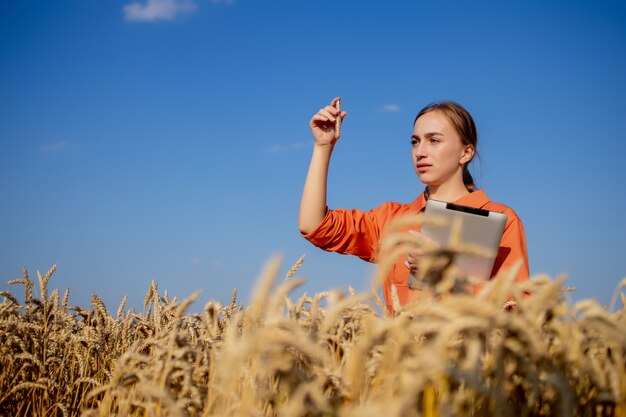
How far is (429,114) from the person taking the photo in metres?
4.44

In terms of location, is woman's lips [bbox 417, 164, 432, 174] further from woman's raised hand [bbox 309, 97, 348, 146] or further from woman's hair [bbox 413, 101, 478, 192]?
woman's raised hand [bbox 309, 97, 348, 146]

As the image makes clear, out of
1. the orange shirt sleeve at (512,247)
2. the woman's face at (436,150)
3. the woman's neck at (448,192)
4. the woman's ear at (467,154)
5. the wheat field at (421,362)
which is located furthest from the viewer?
the woman's ear at (467,154)

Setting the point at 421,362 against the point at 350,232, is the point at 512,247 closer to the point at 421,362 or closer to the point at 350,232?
the point at 350,232

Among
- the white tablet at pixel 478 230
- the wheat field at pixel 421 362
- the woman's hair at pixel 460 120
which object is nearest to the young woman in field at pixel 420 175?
the woman's hair at pixel 460 120

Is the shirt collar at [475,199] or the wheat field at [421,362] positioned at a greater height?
the shirt collar at [475,199]

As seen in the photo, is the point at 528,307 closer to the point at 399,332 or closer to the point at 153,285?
the point at 399,332

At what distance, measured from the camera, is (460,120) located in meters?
4.39

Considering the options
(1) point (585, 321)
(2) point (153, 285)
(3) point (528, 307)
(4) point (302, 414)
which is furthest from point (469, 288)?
(2) point (153, 285)

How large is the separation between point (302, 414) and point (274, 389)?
1.48 ft

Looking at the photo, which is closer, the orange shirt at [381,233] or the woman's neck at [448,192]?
the orange shirt at [381,233]

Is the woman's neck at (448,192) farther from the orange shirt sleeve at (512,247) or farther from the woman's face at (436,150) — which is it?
the orange shirt sleeve at (512,247)

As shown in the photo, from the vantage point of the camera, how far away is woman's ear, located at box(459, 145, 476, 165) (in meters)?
4.45

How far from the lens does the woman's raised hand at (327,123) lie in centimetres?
422

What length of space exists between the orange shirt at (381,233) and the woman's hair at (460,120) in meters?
0.44
